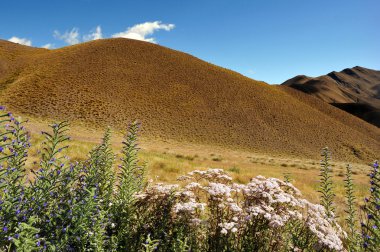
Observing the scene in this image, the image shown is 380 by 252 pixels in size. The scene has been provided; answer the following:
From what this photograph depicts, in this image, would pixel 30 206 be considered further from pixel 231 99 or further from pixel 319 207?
pixel 231 99

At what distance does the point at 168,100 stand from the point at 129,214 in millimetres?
61311

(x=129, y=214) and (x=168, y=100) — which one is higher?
(x=168, y=100)

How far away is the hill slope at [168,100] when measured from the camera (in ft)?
184

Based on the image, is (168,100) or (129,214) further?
(168,100)

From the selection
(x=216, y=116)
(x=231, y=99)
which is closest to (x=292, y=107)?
(x=231, y=99)

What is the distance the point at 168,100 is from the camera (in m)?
65.3

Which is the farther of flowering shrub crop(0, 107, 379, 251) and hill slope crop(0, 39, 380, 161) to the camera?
hill slope crop(0, 39, 380, 161)

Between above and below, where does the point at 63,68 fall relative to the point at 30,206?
above

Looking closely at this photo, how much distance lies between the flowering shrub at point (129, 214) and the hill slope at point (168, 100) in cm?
4791

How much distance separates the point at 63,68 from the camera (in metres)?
67.8

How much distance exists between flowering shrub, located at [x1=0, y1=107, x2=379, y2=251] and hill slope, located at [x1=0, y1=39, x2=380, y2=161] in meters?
47.9

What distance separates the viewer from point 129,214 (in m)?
4.59

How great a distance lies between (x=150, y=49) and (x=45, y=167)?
81086mm

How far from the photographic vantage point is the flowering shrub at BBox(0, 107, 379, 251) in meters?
3.70
